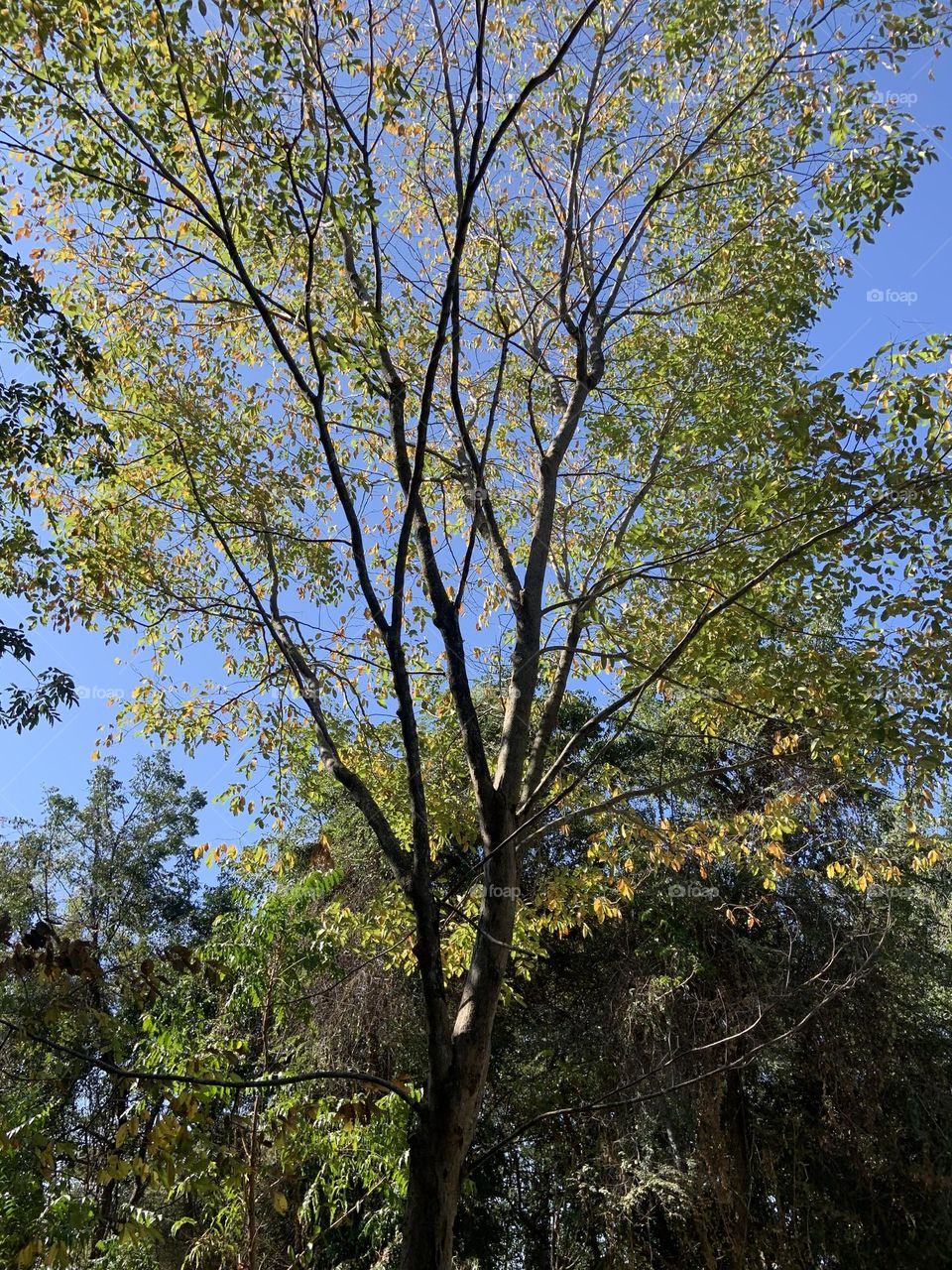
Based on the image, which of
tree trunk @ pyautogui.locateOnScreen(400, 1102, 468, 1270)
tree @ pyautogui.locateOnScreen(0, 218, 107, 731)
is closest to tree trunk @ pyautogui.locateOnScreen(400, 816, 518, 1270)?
tree trunk @ pyautogui.locateOnScreen(400, 1102, 468, 1270)

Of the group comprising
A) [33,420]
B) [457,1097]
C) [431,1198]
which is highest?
[33,420]

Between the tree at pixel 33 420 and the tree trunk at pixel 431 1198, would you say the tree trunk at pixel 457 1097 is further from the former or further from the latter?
the tree at pixel 33 420

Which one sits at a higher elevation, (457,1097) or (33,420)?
(33,420)

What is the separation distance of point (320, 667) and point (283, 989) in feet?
7.12

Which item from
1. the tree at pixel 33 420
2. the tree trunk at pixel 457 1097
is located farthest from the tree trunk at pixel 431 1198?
the tree at pixel 33 420

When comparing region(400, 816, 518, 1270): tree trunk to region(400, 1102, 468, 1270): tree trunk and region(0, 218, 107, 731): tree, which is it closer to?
region(400, 1102, 468, 1270): tree trunk

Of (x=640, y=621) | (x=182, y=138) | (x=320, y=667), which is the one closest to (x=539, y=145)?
(x=182, y=138)

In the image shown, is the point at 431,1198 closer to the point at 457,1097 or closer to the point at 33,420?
the point at 457,1097

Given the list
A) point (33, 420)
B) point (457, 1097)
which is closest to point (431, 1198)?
point (457, 1097)

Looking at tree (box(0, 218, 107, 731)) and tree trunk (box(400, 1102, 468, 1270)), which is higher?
tree (box(0, 218, 107, 731))

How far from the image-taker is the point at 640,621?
4.79 meters

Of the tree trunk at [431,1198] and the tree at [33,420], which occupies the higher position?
the tree at [33,420]

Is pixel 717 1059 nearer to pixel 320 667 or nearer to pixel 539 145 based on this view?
pixel 320 667

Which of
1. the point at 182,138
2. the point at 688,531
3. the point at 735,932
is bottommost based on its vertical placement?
the point at 735,932
